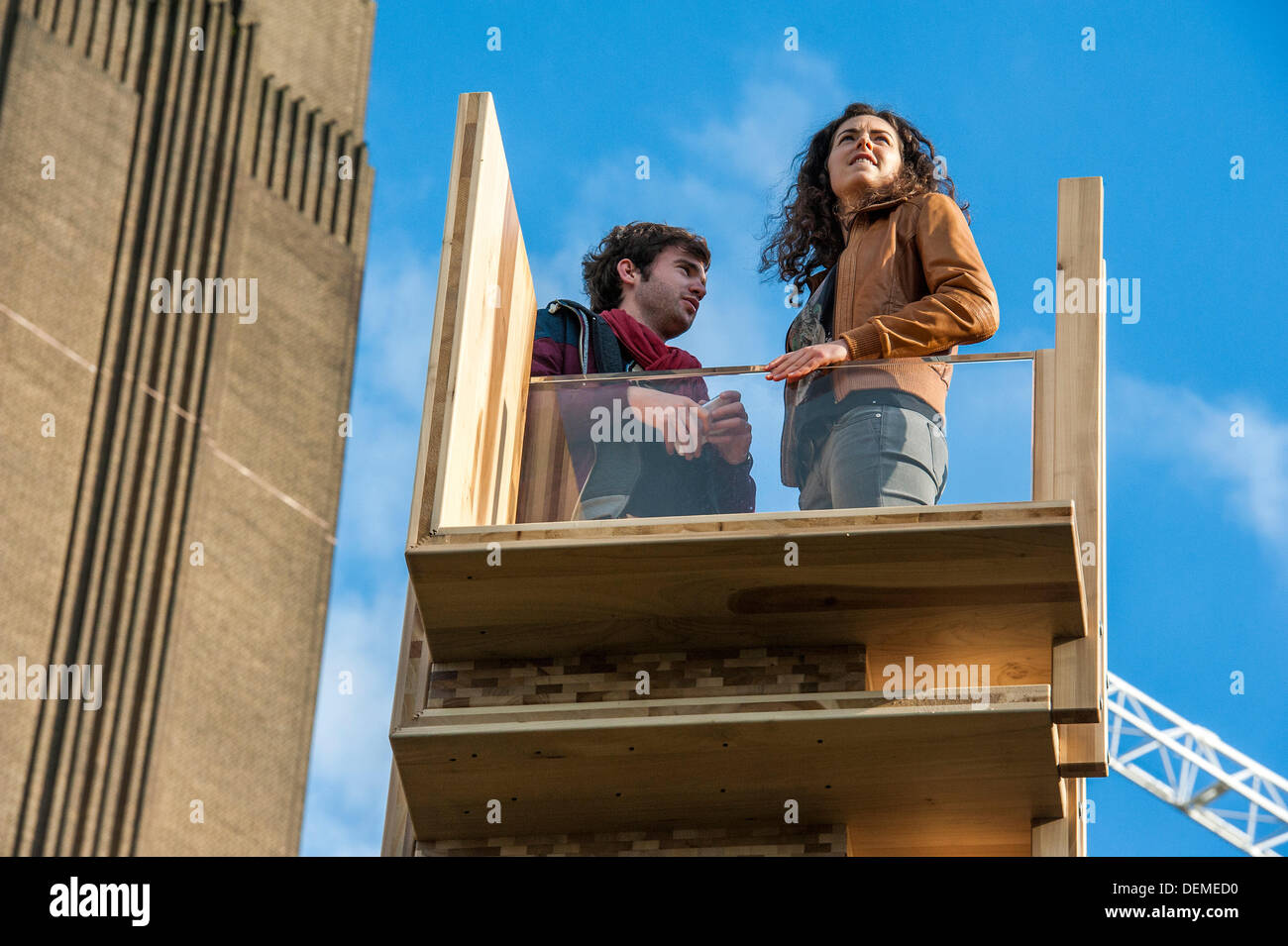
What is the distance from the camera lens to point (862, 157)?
10367mm

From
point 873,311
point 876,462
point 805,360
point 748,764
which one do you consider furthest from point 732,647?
point 873,311

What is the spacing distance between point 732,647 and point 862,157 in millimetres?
2466

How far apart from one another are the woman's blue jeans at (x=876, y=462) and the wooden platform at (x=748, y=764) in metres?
0.83

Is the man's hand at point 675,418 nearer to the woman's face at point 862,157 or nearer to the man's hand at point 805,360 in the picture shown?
the man's hand at point 805,360

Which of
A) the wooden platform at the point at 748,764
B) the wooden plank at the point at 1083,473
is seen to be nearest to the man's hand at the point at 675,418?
the wooden platform at the point at 748,764

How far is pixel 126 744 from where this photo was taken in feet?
156

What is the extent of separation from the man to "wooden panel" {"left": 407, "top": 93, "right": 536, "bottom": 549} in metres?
0.24

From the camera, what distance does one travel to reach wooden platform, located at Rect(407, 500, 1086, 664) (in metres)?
8.76

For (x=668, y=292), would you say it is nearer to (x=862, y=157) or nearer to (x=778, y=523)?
(x=862, y=157)

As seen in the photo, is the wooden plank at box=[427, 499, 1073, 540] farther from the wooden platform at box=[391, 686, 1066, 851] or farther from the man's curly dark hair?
the man's curly dark hair

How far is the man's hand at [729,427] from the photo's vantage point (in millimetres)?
9234
